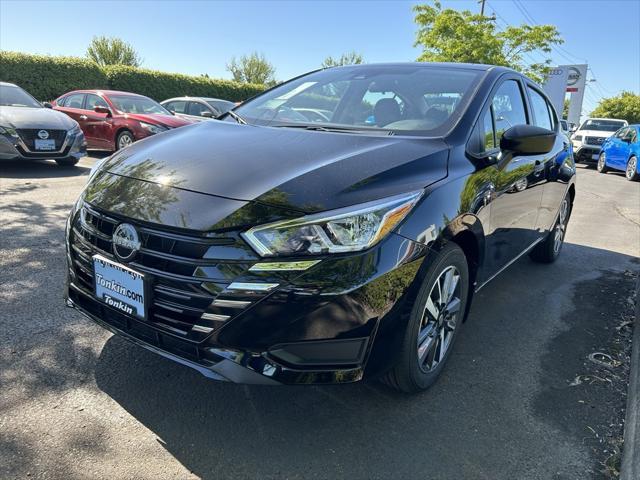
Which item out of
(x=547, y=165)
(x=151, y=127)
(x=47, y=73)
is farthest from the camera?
(x=47, y=73)

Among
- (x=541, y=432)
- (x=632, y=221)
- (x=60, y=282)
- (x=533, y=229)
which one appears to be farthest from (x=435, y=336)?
(x=632, y=221)

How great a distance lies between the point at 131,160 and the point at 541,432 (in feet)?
7.61

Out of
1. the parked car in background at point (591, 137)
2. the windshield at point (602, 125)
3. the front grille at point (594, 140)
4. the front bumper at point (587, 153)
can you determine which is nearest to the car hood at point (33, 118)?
the parked car in background at point (591, 137)

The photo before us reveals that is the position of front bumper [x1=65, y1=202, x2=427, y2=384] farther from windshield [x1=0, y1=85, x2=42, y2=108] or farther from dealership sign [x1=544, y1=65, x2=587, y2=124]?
dealership sign [x1=544, y1=65, x2=587, y2=124]

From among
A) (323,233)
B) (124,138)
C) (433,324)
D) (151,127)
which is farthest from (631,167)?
(323,233)

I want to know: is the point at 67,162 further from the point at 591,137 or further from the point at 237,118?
the point at 591,137

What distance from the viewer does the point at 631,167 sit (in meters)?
13.5

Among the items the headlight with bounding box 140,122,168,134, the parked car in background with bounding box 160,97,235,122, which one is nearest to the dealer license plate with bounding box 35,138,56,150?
the headlight with bounding box 140,122,168,134

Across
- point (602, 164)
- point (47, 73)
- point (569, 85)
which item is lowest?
point (602, 164)

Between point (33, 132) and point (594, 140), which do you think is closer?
point (33, 132)

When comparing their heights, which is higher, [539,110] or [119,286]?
[539,110]

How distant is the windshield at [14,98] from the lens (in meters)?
7.80

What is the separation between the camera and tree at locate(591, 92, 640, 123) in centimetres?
5491

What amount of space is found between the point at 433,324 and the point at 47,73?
20.7 metres
